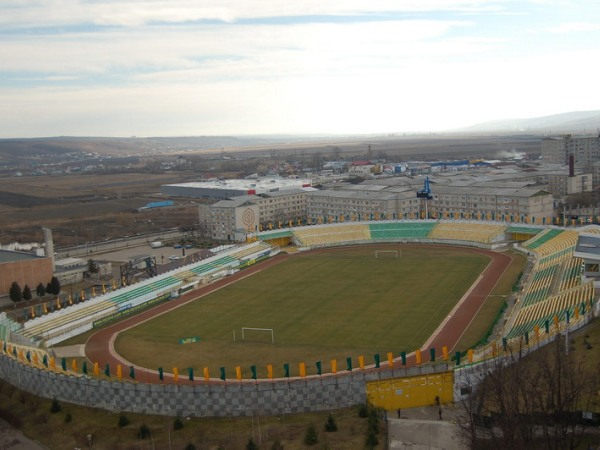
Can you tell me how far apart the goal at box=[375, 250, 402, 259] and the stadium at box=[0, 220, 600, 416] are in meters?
0.16

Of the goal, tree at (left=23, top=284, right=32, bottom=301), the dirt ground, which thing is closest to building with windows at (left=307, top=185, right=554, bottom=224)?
the goal

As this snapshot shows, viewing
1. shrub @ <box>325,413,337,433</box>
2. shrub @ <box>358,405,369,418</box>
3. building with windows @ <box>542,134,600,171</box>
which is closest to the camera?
shrub @ <box>325,413,337,433</box>

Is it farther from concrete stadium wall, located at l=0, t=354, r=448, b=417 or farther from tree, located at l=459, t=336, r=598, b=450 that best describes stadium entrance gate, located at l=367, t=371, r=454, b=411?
tree, located at l=459, t=336, r=598, b=450

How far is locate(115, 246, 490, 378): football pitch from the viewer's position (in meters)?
30.1

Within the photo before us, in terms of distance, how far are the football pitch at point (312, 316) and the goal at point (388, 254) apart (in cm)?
82

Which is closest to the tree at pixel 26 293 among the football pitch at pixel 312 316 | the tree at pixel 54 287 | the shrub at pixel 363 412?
the tree at pixel 54 287

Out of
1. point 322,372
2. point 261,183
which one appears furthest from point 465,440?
point 261,183

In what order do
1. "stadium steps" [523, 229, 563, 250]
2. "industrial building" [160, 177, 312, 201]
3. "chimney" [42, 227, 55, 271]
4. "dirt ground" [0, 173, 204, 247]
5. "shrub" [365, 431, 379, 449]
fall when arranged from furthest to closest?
"industrial building" [160, 177, 312, 201] → "dirt ground" [0, 173, 204, 247] → "stadium steps" [523, 229, 563, 250] → "chimney" [42, 227, 55, 271] → "shrub" [365, 431, 379, 449]

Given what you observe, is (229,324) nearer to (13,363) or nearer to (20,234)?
(13,363)

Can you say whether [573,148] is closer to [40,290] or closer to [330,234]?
[330,234]

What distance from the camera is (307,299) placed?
40125 millimetres

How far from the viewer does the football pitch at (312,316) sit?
98.8 feet

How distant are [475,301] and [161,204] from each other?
67.8 m

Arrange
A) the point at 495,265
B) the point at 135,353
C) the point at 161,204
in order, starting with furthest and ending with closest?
the point at 161,204
the point at 495,265
the point at 135,353
